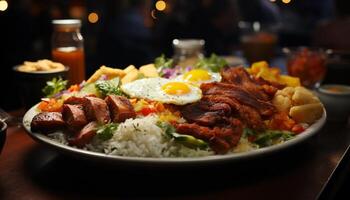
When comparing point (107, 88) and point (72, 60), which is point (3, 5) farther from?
point (107, 88)

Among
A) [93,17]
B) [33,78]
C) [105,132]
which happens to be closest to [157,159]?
[105,132]

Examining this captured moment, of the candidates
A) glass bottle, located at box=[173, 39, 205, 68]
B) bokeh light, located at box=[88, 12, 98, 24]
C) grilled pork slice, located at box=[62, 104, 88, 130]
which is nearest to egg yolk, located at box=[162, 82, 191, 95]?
grilled pork slice, located at box=[62, 104, 88, 130]

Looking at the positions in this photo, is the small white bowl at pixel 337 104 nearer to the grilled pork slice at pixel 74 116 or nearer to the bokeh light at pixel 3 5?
the grilled pork slice at pixel 74 116

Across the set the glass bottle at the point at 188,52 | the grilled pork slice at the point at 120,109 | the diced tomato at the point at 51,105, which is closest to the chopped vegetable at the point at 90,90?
the diced tomato at the point at 51,105

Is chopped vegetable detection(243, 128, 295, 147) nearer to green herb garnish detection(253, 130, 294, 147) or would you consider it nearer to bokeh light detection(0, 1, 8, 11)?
green herb garnish detection(253, 130, 294, 147)

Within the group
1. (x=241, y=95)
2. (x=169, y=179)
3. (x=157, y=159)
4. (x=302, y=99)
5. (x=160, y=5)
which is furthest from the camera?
(x=160, y=5)

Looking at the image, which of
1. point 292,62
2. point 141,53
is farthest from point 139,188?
point 141,53

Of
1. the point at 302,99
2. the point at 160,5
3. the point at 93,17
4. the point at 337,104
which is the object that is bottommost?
the point at 93,17

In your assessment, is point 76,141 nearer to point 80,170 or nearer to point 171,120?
point 80,170
